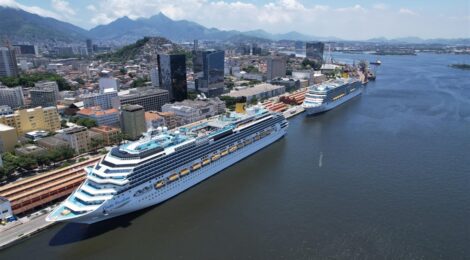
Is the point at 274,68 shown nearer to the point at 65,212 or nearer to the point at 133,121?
the point at 133,121

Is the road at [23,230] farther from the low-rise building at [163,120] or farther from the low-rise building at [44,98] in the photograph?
the low-rise building at [44,98]

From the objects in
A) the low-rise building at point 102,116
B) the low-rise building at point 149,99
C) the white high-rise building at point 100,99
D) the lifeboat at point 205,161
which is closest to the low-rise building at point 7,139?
the low-rise building at point 102,116

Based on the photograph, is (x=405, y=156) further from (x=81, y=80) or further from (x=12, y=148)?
(x=81, y=80)

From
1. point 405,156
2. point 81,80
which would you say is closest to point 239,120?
point 405,156

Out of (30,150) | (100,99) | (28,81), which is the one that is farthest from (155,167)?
(28,81)

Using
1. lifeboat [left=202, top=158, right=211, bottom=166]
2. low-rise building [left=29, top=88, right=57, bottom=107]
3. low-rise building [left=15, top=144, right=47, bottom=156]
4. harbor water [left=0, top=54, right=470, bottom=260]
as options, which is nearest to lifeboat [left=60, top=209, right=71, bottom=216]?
harbor water [left=0, top=54, right=470, bottom=260]
